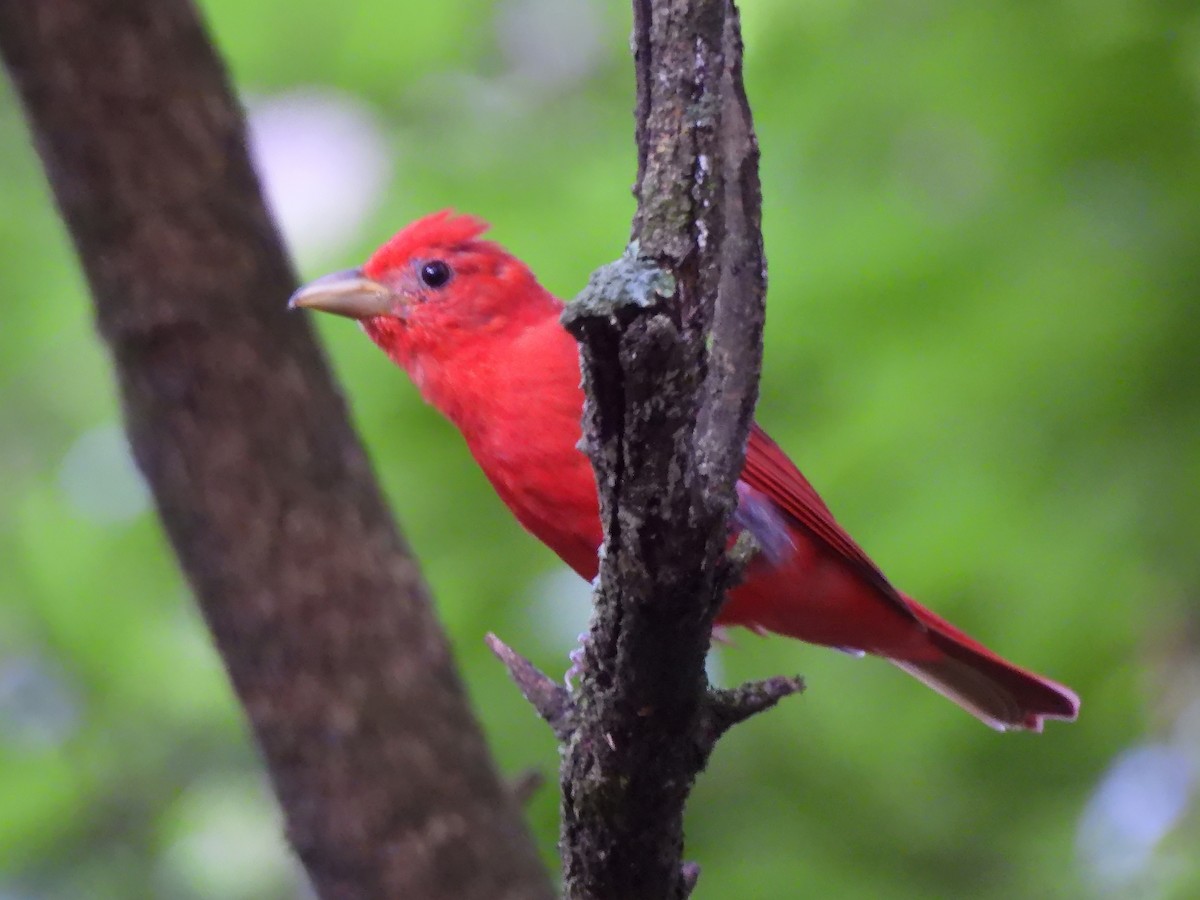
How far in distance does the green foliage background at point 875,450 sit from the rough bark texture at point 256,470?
1.38ft


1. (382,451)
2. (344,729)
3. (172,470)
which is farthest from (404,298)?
(344,729)

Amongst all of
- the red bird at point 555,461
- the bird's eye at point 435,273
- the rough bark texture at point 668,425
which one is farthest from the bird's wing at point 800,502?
the rough bark texture at point 668,425

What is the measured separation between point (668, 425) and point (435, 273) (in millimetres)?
2180

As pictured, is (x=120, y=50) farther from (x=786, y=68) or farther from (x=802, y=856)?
(x=802, y=856)

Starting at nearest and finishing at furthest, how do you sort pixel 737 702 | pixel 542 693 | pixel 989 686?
pixel 737 702 < pixel 542 693 < pixel 989 686

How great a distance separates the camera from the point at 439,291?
3.78 m

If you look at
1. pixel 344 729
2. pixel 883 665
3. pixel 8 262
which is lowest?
pixel 883 665

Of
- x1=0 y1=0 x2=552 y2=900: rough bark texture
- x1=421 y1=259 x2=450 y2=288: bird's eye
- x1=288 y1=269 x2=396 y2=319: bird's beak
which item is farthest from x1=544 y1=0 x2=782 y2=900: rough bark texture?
x1=421 y1=259 x2=450 y2=288: bird's eye

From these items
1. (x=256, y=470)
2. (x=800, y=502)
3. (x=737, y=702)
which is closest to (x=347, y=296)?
(x=256, y=470)

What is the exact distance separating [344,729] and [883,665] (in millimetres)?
1439

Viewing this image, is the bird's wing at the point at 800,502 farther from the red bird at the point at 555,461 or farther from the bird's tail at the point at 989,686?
the bird's tail at the point at 989,686

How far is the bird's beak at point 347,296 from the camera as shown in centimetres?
350

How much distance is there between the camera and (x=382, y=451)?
3.92 m

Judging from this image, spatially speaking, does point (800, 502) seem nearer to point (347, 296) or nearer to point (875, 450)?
point (875, 450)
